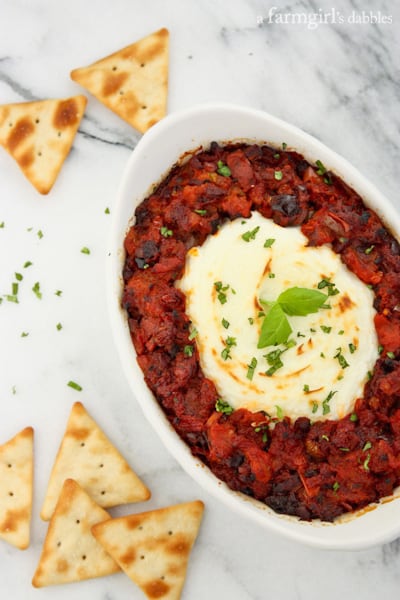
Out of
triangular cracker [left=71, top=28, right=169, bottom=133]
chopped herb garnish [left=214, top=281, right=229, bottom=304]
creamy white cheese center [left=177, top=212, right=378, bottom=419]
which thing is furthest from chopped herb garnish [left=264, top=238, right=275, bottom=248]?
triangular cracker [left=71, top=28, right=169, bottom=133]

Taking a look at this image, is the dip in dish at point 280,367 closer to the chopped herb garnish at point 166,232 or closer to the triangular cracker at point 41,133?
the chopped herb garnish at point 166,232

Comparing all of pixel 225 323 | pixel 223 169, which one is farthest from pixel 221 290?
pixel 223 169

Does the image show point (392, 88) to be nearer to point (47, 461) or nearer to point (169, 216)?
point (169, 216)

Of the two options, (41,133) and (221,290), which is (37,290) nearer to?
(41,133)

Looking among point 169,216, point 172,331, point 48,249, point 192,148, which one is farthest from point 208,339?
point 48,249

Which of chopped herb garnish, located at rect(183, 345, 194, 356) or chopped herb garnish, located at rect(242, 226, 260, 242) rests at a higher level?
chopped herb garnish, located at rect(242, 226, 260, 242)

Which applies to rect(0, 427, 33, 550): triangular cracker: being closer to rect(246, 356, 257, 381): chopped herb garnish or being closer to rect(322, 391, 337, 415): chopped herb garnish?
rect(246, 356, 257, 381): chopped herb garnish

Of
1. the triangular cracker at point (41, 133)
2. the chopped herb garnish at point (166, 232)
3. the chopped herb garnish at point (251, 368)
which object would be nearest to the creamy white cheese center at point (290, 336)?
the chopped herb garnish at point (251, 368)
